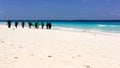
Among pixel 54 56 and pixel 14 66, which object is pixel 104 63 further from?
pixel 14 66

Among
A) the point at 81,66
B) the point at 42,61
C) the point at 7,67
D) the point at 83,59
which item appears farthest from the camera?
the point at 83,59

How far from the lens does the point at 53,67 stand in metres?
6.41

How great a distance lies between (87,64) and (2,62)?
107 inches

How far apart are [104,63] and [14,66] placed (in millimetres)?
2962

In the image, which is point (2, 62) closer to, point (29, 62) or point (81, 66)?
point (29, 62)

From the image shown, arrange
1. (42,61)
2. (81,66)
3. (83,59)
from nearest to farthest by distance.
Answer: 1. (81,66)
2. (42,61)
3. (83,59)

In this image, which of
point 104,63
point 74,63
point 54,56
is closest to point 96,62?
point 104,63

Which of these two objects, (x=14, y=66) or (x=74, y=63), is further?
(x=74, y=63)

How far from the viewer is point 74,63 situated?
7.02m

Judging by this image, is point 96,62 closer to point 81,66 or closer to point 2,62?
point 81,66

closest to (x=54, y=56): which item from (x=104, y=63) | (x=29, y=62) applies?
(x=29, y=62)

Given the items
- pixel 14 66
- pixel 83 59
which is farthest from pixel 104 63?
pixel 14 66

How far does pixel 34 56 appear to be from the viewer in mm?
7875

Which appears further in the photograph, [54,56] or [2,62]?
[54,56]
